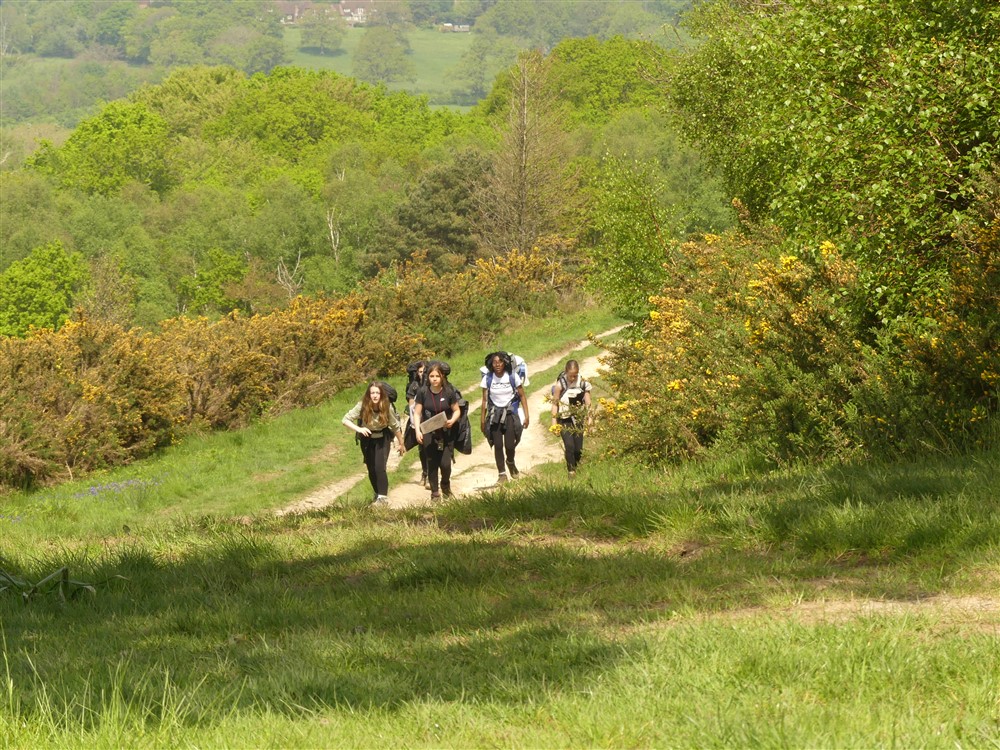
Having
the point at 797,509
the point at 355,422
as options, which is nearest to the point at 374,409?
the point at 355,422

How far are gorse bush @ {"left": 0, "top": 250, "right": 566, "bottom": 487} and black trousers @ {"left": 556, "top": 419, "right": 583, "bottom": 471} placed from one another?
9.50 meters

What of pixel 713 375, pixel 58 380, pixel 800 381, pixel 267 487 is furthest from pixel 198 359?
pixel 800 381

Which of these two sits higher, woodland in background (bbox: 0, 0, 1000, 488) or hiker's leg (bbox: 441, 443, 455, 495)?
woodland in background (bbox: 0, 0, 1000, 488)

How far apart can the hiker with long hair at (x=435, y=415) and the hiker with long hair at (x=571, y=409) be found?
1.53 meters

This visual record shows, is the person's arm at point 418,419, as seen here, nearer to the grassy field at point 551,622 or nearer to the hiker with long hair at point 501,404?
the hiker with long hair at point 501,404

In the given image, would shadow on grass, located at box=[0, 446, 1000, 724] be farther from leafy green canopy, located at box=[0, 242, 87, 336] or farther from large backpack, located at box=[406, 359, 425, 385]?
leafy green canopy, located at box=[0, 242, 87, 336]

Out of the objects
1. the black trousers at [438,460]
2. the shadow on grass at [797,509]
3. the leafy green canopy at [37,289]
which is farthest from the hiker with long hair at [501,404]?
the leafy green canopy at [37,289]

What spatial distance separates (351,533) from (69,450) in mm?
13418

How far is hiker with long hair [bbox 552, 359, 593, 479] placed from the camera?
15.6m

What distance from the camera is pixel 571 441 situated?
15.8 metres

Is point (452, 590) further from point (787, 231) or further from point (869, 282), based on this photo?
point (787, 231)

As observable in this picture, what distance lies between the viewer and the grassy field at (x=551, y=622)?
13.7 feet

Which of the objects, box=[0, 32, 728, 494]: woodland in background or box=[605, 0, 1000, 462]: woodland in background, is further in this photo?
box=[0, 32, 728, 494]: woodland in background

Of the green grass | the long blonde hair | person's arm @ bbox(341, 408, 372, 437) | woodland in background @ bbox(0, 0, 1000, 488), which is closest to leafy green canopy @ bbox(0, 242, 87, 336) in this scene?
woodland in background @ bbox(0, 0, 1000, 488)
